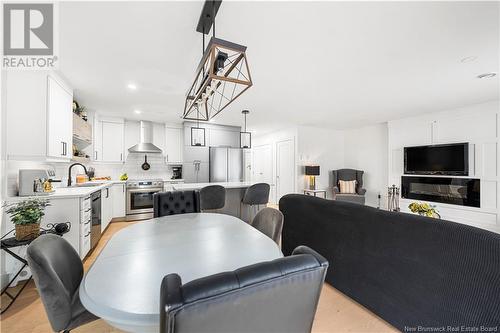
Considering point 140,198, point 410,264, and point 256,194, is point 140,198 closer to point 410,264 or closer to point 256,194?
point 256,194

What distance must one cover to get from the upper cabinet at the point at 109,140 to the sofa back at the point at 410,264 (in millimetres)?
4617

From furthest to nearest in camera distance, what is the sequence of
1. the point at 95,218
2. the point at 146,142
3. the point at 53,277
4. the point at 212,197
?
the point at 146,142 → the point at 212,197 → the point at 95,218 → the point at 53,277

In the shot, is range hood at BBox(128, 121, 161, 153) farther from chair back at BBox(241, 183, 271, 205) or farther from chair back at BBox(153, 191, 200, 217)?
chair back at BBox(153, 191, 200, 217)

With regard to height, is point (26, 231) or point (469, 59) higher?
point (469, 59)

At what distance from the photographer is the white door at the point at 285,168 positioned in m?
6.09

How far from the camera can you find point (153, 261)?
105 centimetres

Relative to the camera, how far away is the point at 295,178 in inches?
234


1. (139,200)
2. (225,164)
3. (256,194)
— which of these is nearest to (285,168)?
(225,164)

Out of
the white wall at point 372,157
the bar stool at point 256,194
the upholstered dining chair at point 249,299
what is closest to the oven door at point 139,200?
the bar stool at point 256,194

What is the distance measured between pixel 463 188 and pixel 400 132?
1.70 metres

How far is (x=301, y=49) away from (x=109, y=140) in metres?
4.63

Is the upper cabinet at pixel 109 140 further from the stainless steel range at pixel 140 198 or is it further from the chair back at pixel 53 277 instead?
the chair back at pixel 53 277

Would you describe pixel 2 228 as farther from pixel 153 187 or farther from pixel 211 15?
pixel 211 15

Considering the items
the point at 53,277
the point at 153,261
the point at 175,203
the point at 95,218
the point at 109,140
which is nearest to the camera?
the point at 53,277
